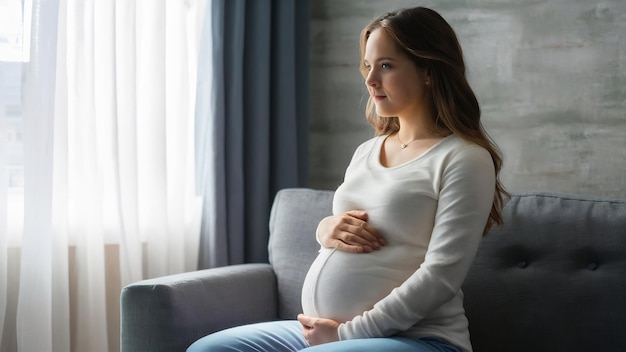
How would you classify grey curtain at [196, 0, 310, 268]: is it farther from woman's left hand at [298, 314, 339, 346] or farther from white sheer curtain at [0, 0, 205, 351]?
woman's left hand at [298, 314, 339, 346]

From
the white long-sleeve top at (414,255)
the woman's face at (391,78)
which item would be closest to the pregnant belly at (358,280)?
the white long-sleeve top at (414,255)

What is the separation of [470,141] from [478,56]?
34.6 inches

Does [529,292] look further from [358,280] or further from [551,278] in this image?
[358,280]

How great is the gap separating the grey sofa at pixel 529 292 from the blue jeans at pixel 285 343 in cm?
17

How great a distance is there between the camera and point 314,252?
7.48 feet

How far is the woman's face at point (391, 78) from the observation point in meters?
1.81

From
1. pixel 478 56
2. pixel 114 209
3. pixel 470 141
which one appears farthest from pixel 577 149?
pixel 114 209

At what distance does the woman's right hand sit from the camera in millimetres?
1747

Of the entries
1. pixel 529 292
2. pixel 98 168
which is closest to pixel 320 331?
pixel 529 292

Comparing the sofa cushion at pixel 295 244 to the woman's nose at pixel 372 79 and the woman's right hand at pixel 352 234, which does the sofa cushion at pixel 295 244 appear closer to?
the woman's right hand at pixel 352 234

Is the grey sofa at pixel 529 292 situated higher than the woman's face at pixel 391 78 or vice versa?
the woman's face at pixel 391 78

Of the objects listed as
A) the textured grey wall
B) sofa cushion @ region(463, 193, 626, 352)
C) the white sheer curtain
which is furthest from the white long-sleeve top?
the white sheer curtain

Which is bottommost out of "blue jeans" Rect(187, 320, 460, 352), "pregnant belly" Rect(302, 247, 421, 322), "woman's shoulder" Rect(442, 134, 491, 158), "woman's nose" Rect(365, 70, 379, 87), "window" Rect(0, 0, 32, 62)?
"blue jeans" Rect(187, 320, 460, 352)

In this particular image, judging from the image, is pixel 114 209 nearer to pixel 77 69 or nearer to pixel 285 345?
pixel 77 69
